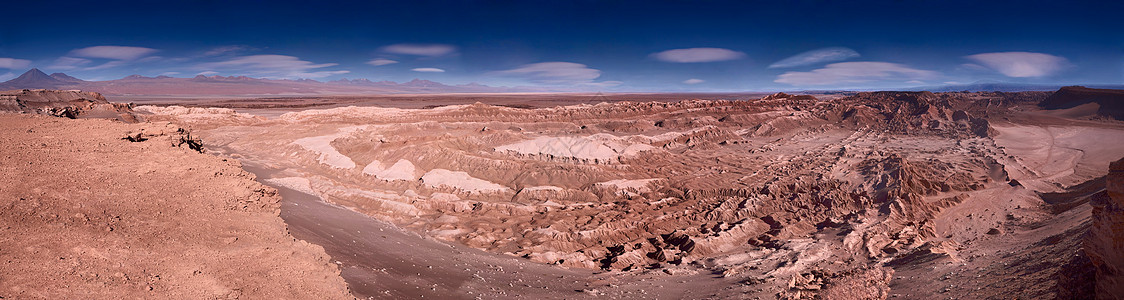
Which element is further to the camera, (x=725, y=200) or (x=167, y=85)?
(x=167, y=85)

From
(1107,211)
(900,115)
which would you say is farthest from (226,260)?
(900,115)

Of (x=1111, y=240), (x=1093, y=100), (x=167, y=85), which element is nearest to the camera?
(x=1111, y=240)

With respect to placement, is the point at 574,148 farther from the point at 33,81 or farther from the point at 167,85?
the point at 33,81

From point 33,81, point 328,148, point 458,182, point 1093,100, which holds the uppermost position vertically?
point 33,81

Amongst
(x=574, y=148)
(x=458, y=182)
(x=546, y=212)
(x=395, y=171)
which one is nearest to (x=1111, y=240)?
(x=546, y=212)

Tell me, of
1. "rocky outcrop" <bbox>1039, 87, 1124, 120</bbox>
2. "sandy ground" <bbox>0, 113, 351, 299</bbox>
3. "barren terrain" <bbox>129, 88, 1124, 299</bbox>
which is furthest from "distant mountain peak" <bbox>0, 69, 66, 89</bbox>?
"rocky outcrop" <bbox>1039, 87, 1124, 120</bbox>
